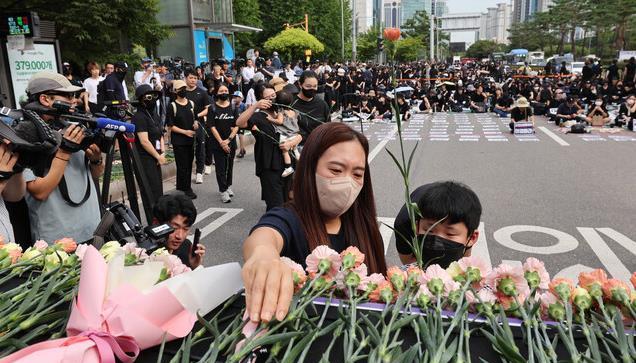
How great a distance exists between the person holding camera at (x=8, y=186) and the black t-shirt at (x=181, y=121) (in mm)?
4416

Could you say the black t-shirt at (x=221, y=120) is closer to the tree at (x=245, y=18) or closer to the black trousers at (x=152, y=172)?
the black trousers at (x=152, y=172)

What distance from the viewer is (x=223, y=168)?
7.25m

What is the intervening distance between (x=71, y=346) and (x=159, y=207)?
103 inches

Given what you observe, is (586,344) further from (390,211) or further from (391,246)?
(390,211)

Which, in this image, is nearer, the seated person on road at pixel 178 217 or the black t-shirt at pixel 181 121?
the seated person on road at pixel 178 217

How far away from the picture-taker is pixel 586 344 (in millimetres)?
1039

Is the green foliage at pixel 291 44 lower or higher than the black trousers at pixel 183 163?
higher

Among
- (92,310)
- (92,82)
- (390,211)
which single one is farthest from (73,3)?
(92,310)

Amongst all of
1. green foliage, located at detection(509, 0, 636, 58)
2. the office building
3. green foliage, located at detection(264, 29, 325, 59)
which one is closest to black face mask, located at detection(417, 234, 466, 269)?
green foliage, located at detection(264, 29, 325, 59)

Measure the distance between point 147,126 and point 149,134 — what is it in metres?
0.09

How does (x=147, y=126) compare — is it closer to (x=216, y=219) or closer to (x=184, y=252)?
(x=216, y=219)

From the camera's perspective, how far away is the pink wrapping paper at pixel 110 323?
0.92 meters

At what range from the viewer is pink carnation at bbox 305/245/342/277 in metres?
1.22

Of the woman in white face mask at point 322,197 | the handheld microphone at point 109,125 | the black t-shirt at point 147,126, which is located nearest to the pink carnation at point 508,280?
the woman in white face mask at point 322,197
